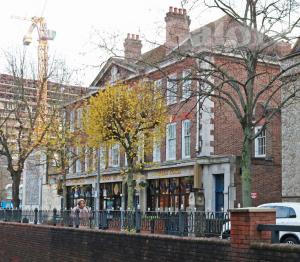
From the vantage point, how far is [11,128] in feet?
124

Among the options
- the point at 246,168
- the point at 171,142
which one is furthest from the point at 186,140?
the point at 246,168

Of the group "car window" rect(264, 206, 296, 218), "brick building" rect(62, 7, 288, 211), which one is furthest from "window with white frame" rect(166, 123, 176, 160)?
"car window" rect(264, 206, 296, 218)

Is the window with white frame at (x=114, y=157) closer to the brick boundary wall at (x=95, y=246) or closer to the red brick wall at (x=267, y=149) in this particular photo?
the red brick wall at (x=267, y=149)

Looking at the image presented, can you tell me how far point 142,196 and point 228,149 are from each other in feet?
26.0

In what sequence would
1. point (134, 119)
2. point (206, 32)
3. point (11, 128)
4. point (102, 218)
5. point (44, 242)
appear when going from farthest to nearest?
point (11, 128)
point (134, 119)
point (206, 32)
point (44, 242)
point (102, 218)

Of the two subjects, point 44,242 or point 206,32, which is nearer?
point 44,242

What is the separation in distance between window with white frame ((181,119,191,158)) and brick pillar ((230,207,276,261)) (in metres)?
25.3

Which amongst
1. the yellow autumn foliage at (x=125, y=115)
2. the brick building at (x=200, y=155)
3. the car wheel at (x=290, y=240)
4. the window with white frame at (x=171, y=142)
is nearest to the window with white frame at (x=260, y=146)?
the brick building at (x=200, y=155)

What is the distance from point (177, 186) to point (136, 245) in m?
22.5

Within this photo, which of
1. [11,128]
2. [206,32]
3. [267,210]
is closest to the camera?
[267,210]

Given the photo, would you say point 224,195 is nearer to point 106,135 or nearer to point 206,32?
point 106,135

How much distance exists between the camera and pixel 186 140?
117ft

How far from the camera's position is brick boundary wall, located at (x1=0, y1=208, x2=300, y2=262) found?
9750 millimetres

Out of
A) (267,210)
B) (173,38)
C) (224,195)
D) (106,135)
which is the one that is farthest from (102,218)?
(224,195)
